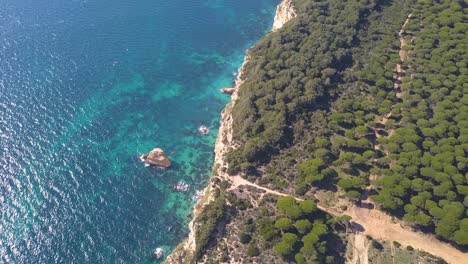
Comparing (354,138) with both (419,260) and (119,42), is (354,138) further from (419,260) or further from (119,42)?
(119,42)

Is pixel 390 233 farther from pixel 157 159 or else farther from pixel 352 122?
pixel 157 159

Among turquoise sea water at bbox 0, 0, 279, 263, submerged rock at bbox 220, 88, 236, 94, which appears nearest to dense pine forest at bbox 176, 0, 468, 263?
submerged rock at bbox 220, 88, 236, 94

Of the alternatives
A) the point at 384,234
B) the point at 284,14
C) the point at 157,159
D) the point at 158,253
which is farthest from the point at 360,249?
the point at 284,14

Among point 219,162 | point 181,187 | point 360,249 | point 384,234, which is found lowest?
point 181,187

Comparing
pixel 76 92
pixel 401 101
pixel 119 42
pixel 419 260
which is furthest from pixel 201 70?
pixel 419 260

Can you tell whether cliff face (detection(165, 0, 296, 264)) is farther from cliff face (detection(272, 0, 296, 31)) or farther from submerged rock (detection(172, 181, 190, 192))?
submerged rock (detection(172, 181, 190, 192))

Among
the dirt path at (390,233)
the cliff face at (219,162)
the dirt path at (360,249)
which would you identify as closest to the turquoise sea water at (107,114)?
the cliff face at (219,162)

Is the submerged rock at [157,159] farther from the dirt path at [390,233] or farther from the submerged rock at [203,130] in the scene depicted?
the dirt path at [390,233]
